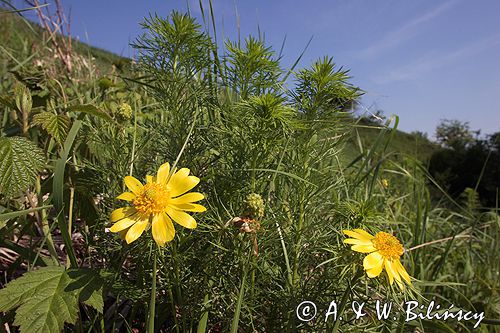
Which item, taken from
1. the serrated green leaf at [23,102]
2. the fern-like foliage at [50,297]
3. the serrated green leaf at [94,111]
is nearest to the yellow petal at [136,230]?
the fern-like foliage at [50,297]

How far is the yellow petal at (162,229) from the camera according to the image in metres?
0.72

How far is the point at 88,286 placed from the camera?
856mm

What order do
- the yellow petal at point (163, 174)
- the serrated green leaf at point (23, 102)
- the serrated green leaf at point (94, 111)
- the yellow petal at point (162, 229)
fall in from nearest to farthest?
the yellow petal at point (162, 229), the yellow petal at point (163, 174), the serrated green leaf at point (94, 111), the serrated green leaf at point (23, 102)

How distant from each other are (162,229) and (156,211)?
0.13 ft

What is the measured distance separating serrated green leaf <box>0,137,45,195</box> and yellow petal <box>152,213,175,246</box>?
38 centimetres

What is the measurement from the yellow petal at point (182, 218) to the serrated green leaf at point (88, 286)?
0.26 m

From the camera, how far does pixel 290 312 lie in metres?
0.95

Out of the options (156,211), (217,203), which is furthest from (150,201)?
(217,203)

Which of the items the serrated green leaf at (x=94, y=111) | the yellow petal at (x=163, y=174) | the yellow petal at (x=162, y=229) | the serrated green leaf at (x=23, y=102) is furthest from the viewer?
the serrated green leaf at (x=23, y=102)

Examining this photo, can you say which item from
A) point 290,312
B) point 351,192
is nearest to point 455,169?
point 351,192

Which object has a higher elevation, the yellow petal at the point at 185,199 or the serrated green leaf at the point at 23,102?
the serrated green leaf at the point at 23,102

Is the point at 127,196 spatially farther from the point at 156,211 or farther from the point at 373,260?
the point at 373,260

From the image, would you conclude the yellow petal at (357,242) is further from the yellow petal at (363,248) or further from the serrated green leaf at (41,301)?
the serrated green leaf at (41,301)

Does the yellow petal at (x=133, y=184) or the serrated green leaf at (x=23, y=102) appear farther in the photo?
the serrated green leaf at (x=23, y=102)
